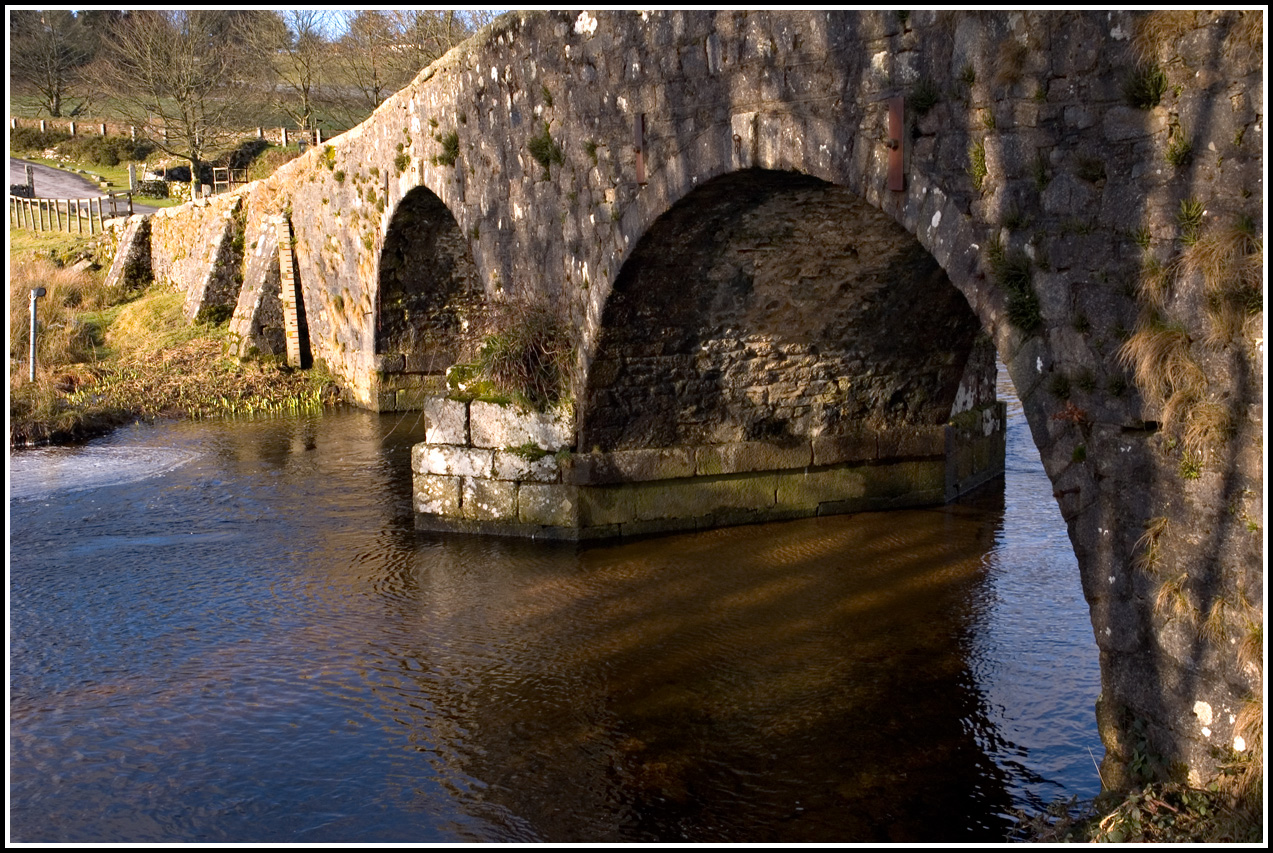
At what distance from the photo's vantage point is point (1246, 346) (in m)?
4.14

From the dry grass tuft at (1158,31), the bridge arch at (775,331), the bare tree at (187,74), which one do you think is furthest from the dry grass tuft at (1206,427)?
the bare tree at (187,74)

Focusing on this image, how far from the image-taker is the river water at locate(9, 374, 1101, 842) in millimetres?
5305

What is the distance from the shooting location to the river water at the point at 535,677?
5.30m

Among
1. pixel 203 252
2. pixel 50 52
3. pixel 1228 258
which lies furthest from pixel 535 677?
pixel 50 52

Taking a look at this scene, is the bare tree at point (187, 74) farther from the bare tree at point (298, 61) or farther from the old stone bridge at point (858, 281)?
the old stone bridge at point (858, 281)

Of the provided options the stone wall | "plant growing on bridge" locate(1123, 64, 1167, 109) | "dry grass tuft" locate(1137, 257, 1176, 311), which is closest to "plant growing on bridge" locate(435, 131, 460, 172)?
"plant growing on bridge" locate(1123, 64, 1167, 109)

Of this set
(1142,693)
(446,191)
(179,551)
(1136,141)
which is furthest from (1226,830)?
(446,191)

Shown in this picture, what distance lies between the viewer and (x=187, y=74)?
33.5 m

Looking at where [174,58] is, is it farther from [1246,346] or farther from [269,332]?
[1246,346]

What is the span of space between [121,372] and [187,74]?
19.3 metres

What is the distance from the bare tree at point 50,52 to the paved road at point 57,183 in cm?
411

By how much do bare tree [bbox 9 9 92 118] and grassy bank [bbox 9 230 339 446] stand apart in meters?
24.2

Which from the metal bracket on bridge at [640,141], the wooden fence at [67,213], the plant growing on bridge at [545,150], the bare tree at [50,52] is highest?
the bare tree at [50,52]

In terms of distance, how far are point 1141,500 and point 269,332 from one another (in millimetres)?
15470
